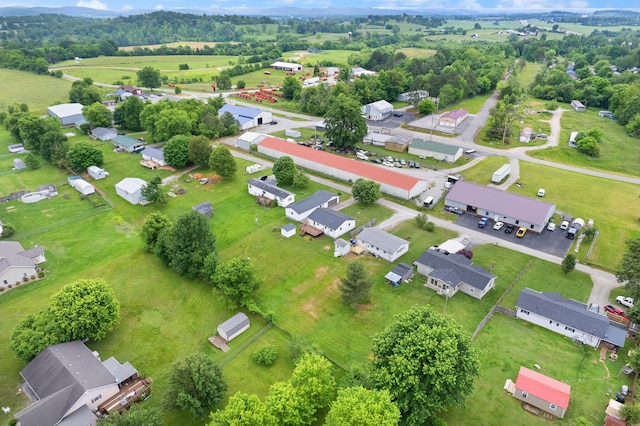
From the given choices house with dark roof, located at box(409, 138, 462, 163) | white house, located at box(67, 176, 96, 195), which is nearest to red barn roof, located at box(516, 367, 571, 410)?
house with dark roof, located at box(409, 138, 462, 163)

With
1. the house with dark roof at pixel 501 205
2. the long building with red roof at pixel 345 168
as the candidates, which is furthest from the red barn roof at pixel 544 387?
the long building with red roof at pixel 345 168

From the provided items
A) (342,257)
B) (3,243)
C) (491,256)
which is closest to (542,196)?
(491,256)

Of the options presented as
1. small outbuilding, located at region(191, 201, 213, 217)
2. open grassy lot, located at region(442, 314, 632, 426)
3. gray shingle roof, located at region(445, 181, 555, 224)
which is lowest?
open grassy lot, located at region(442, 314, 632, 426)

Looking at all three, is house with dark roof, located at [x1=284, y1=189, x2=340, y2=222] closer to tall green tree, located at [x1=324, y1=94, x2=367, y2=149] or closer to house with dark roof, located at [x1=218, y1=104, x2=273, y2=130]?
tall green tree, located at [x1=324, y1=94, x2=367, y2=149]

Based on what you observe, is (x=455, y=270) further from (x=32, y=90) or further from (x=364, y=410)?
(x=32, y=90)

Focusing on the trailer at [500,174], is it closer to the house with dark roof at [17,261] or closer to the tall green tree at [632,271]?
the tall green tree at [632,271]
